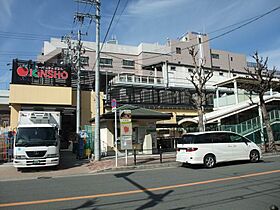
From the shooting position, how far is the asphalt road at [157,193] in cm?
634

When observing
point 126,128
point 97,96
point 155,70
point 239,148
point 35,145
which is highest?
point 155,70

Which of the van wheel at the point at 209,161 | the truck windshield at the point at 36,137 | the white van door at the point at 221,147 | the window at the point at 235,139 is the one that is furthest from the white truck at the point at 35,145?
the window at the point at 235,139

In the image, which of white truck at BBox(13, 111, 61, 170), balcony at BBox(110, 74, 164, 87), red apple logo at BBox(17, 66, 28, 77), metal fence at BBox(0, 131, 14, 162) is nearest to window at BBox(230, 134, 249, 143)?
white truck at BBox(13, 111, 61, 170)

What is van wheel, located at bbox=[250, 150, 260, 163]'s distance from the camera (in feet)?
45.4

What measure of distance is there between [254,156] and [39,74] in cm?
2075

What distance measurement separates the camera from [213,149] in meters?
12.8

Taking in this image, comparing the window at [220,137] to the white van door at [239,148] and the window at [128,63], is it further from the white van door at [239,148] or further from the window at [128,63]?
the window at [128,63]

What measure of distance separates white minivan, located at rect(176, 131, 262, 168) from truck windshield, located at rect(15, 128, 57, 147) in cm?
720

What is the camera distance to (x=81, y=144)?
61.7ft

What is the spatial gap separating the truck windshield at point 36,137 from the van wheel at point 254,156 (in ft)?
36.1

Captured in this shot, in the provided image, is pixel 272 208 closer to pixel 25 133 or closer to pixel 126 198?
pixel 126 198

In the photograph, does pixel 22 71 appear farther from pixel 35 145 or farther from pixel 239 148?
pixel 239 148

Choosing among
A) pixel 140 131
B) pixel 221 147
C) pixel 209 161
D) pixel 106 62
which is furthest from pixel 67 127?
pixel 221 147

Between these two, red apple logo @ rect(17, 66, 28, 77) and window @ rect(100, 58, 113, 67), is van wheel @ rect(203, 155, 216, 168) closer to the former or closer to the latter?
red apple logo @ rect(17, 66, 28, 77)
